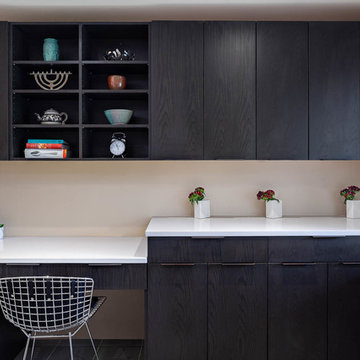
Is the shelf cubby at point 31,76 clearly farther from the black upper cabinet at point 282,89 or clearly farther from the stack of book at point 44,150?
the black upper cabinet at point 282,89

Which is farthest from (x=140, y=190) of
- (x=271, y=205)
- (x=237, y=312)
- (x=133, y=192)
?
(x=237, y=312)

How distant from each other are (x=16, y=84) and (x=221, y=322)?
2.12m

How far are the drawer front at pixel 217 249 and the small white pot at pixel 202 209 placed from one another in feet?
1.61

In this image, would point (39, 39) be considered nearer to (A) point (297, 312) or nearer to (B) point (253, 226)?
(B) point (253, 226)

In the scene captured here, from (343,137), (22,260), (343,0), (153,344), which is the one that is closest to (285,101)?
(343,137)

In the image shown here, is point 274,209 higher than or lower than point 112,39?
lower

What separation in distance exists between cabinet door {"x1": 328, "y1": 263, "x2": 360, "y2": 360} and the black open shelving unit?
1515mm

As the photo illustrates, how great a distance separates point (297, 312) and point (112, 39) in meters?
2.34

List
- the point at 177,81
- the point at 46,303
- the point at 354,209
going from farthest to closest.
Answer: the point at 354,209 < the point at 177,81 < the point at 46,303

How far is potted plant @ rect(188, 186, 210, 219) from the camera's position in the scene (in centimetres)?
267

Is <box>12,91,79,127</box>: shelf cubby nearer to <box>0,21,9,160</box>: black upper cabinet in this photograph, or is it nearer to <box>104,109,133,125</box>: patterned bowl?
<box>0,21,9,160</box>: black upper cabinet

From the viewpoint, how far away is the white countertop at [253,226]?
2.19 metres

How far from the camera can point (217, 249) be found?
2.21 m

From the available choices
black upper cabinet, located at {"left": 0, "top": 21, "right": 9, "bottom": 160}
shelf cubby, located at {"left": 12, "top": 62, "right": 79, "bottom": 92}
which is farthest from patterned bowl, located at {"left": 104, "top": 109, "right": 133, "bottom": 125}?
black upper cabinet, located at {"left": 0, "top": 21, "right": 9, "bottom": 160}
